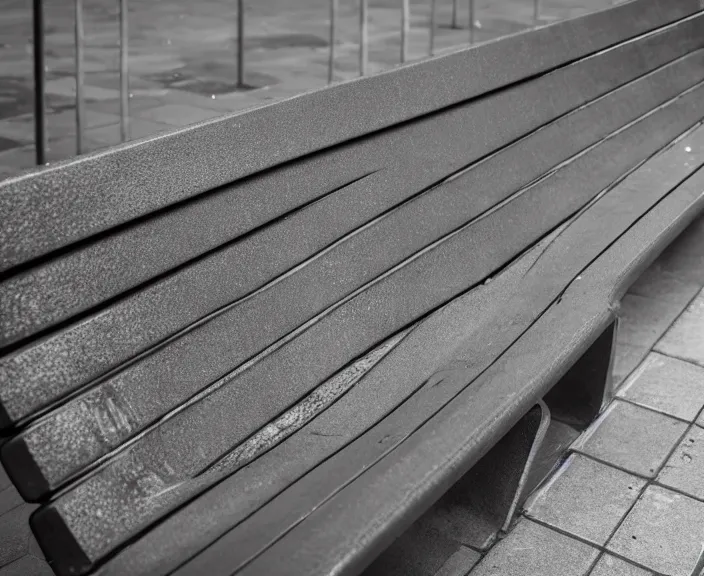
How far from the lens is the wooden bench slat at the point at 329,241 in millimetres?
1419

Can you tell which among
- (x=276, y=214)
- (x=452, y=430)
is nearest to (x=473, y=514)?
(x=452, y=430)

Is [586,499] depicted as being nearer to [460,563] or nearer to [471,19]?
[460,563]

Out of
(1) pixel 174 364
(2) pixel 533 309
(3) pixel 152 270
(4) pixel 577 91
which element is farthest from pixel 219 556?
(4) pixel 577 91

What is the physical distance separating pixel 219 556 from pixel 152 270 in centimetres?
49

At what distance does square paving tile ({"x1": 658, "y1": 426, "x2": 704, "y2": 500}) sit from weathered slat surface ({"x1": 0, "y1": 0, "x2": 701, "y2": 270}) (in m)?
1.10

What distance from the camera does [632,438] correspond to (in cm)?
261

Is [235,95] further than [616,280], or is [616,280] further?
[235,95]

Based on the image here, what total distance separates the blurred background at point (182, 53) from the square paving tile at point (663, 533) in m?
1.50

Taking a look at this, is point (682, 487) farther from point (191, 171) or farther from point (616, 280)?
point (191, 171)

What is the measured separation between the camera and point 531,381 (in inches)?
77.3

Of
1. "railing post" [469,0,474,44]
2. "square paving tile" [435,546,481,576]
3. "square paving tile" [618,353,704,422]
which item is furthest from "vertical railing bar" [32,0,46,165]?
"railing post" [469,0,474,44]

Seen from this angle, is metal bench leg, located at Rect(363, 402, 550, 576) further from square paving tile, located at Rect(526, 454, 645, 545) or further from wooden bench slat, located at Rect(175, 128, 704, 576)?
wooden bench slat, located at Rect(175, 128, 704, 576)

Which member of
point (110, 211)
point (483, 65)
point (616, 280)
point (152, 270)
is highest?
point (483, 65)

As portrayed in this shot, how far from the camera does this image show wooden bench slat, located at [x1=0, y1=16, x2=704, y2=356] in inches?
57.4
